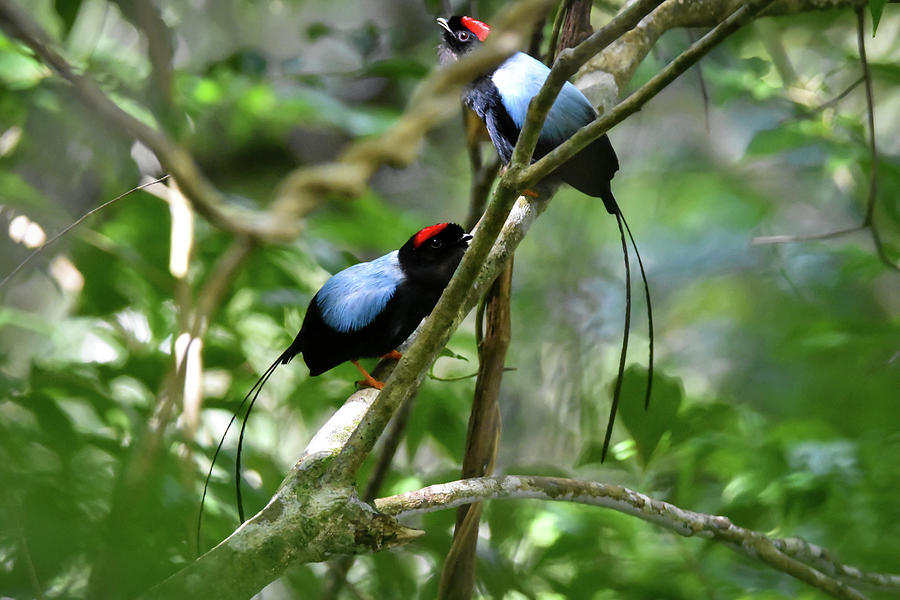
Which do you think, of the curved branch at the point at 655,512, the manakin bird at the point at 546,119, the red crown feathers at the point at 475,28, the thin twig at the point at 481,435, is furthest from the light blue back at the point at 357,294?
the red crown feathers at the point at 475,28

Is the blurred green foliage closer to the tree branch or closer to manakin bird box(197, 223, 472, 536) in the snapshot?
manakin bird box(197, 223, 472, 536)

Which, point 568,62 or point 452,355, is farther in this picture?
point 452,355

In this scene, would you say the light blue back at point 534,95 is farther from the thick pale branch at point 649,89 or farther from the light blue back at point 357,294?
the thick pale branch at point 649,89

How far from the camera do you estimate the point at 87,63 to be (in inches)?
119

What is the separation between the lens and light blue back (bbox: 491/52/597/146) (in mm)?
2307

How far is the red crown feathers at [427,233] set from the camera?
101 inches

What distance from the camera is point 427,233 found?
101 inches

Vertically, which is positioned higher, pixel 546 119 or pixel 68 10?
pixel 68 10

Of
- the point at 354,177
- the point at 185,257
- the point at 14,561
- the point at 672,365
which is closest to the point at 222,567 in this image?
→ the point at 14,561

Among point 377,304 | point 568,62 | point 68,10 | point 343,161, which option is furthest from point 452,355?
point 68,10

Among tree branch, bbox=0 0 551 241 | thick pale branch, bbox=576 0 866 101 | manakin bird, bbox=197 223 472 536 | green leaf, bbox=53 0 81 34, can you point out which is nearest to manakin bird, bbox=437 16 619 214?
thick pale branch, bbox=576 0 866 101

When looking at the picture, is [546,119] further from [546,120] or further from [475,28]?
[475,28]

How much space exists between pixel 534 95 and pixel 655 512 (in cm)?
117

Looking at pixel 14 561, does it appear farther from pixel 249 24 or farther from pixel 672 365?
pixel 249 24
